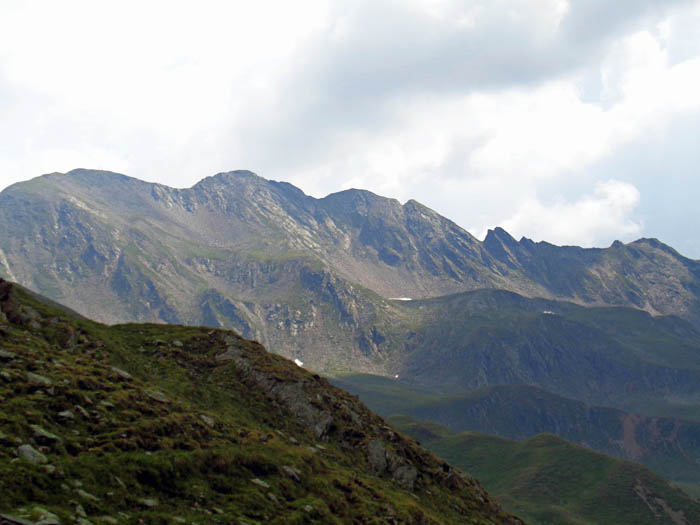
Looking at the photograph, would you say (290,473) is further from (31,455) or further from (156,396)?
(31,455)

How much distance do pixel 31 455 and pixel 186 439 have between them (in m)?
14.5

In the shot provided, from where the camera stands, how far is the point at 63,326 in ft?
231

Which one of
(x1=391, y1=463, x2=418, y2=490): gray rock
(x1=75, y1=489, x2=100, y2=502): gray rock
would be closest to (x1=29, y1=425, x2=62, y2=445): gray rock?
(x1=75, y1=489, x2=100, y2=502): gray rock

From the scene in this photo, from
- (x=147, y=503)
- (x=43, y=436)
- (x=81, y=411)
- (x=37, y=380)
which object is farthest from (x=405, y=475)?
(x=43, y=436)

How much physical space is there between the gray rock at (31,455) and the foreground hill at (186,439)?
Answer: 0.07m

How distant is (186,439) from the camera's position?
4875cm

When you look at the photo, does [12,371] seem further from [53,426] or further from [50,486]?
[50,486]

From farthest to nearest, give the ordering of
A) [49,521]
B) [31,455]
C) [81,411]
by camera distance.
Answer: [81,411]
[31,455]
[49,521]

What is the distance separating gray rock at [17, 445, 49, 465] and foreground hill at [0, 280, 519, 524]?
71 millimetres

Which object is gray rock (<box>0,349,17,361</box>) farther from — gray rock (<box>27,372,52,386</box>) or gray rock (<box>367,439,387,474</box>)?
gray rock (<box>367,439,387,474</box>)

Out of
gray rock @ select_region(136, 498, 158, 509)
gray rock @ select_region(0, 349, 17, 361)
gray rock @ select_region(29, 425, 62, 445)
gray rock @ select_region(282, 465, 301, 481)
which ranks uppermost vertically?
gray rock @ select_region(0, 349, 17, 361)

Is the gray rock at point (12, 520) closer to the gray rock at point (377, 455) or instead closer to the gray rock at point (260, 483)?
the gray rock at point (260, 483)

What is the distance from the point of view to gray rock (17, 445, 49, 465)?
3544 centimetres

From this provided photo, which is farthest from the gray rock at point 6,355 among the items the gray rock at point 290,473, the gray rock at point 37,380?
the gray rock at point 290,473
